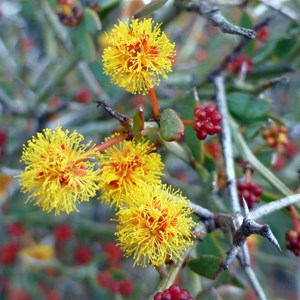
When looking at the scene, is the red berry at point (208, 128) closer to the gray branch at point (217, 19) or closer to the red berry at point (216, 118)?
the red berry at point (216, 118)

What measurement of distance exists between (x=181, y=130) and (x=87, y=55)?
2.01 feet

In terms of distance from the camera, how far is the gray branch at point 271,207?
904 mm

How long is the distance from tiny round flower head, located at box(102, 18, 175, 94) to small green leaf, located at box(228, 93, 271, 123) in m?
0.45

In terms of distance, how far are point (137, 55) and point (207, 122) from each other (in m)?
0.17

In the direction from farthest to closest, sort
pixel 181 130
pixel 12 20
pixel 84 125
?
pixel 12 20
pixel 84 125
pixel 181 130

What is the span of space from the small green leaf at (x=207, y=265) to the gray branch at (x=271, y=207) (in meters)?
0.10

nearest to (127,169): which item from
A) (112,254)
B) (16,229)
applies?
(112,254)

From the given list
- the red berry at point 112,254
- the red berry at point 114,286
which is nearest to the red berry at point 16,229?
the red berry at point 112,254

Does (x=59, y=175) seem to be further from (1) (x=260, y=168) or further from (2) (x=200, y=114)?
(1) (x=260, y=168)

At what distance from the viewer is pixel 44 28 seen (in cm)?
213

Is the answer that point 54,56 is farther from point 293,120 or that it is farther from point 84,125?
point 293,120

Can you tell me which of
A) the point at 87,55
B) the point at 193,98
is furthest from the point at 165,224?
the point at 87,55

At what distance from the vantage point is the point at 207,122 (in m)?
0.95

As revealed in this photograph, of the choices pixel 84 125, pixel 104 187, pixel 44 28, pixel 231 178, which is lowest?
pixel 84 125
